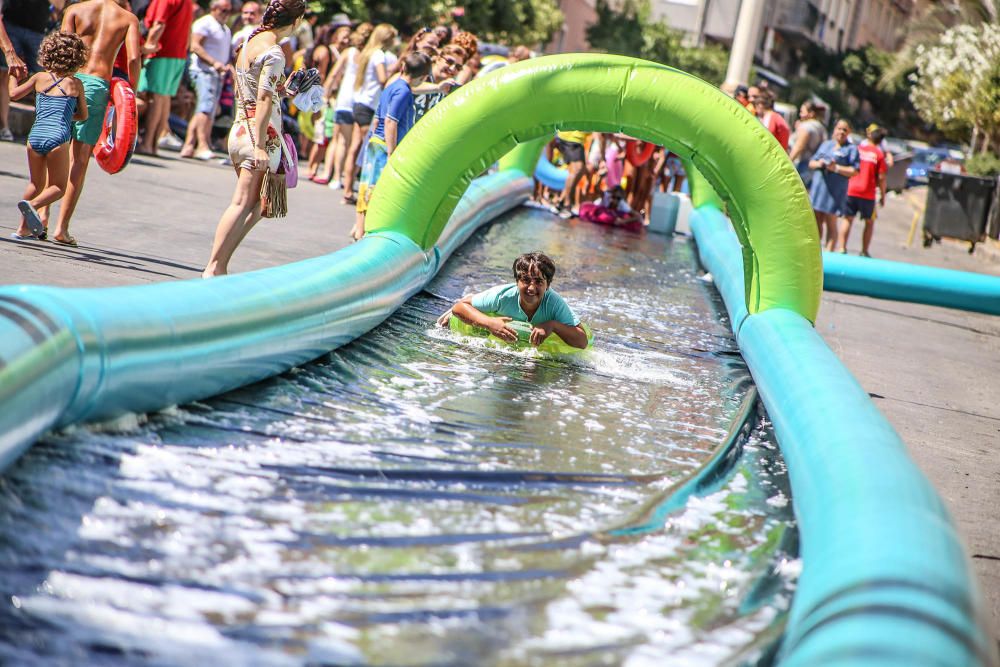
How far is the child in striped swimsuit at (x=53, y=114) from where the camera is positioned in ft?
20.8

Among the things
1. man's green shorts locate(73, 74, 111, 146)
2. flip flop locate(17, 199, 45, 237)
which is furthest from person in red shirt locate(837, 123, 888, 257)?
flip flop locate(17, 199, 45, 237)

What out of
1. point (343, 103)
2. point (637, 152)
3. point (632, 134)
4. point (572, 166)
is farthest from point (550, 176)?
point (632, 134)

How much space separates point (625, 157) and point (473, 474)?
11156 millimetres

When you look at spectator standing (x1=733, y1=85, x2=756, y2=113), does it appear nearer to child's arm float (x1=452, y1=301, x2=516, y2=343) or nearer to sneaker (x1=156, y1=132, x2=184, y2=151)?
sneaker (x1=156, y1=132, x2=184, y2=151)

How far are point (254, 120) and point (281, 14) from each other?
573 mm

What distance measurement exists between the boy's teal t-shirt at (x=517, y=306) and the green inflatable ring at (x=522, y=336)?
0.05 metres

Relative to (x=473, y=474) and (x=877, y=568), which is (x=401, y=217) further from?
(x=877, y=568)

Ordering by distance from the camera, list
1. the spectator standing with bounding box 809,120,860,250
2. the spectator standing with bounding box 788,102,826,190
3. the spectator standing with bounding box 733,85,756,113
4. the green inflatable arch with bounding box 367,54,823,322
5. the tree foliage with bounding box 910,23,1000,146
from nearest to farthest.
A: the green inflatable arch with bounding box 367,54,823,322 → the spectator standing with bounding box 809,120,860,250 → the spectator standing with bounding box 788,102,826,190 → the spectator standing with bounding box 733,85,756,113 → the tree foliage with bounding box 910,23,1000,146

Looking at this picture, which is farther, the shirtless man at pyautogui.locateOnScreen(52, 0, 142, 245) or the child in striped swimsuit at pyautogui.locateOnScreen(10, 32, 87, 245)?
the shirtless man at pyautogui.locateOnScreen(52, 0, 142, 245)

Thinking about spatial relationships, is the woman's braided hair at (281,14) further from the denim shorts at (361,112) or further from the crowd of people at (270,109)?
the denim shorts at (361,112)

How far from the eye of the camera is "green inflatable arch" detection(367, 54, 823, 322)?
6305 mm

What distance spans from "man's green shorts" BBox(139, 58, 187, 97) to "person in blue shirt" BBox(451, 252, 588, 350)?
6902 mm

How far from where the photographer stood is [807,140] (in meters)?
13.1

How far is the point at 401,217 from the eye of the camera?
6.90 metres
